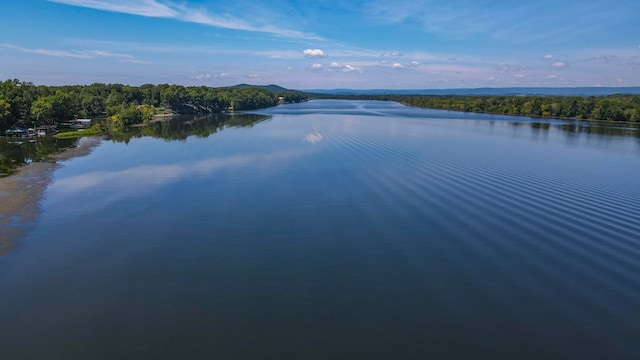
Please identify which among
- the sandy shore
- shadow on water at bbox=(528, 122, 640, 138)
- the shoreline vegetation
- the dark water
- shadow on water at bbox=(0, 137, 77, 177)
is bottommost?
the dark water

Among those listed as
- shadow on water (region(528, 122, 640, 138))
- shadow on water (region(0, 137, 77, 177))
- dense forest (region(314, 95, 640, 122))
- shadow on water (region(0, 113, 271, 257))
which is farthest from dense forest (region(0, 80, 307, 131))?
dense forest (region(314, 95, 640, 122))

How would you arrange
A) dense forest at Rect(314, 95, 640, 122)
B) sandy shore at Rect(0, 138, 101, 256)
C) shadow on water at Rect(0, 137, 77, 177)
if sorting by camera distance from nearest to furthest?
sandy shore at Rect(0, 138, 101, 256)
shadow on water at Rect(0, 137, 77, 177)
dense forest at Rect(314, 95, 640, 122)

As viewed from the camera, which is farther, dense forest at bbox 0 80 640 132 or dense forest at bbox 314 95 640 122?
dense forest at bbox 314 95 640 122

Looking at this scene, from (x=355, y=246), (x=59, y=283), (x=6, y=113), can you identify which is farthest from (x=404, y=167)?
(x=6, y=113)

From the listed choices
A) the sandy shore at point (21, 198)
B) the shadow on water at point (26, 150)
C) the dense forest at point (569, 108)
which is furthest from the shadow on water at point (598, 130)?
the shadow on water at point (26, 150)

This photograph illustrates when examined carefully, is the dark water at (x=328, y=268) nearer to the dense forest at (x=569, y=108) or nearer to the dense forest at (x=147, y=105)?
the dense forest at (x=147, y=105)

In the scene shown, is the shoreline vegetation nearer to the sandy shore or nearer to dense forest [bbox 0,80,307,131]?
dense forest [bbox 0,80,307,131]

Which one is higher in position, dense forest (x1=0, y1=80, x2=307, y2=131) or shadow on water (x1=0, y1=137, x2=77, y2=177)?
dense forest (x1=0, y1=80, x2=307, y2=131)
